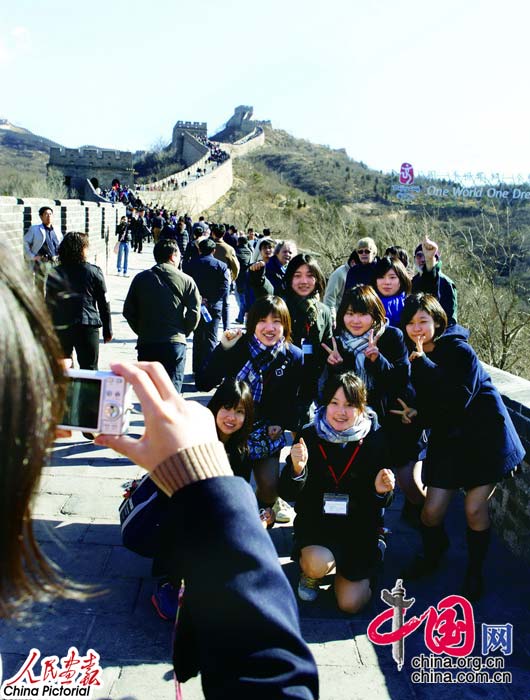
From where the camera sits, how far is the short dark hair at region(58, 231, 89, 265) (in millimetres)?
5363

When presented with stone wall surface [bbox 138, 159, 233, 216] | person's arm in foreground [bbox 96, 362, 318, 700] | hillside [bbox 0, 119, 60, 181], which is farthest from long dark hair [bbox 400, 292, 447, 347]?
hillside [bbox 0, 119, 60, 181]

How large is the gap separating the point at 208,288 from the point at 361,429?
177 inches

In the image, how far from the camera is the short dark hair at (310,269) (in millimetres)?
5434

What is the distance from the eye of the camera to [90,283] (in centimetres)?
554

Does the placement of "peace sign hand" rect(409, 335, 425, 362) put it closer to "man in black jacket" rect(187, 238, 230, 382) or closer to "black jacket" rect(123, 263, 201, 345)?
"black jacket" rect(123, 263, 201, 345)

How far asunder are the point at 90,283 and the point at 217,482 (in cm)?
488

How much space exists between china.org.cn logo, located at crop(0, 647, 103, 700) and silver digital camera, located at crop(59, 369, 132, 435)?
5.85ft

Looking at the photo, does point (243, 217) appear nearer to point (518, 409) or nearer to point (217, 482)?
point (518, 409)

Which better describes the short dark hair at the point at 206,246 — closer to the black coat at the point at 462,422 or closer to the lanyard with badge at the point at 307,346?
the lanyard with badge at the point at 307,346

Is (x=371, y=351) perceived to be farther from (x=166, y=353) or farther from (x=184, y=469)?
(x=184, y=469)

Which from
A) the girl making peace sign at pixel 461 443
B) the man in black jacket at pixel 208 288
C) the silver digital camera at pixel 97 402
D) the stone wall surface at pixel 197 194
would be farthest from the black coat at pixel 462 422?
the stone wall surface at pixel 197 194

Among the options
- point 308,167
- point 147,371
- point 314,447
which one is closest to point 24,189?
point 314,447

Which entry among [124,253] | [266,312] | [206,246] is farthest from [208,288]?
[124,253]

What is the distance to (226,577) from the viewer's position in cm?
91
